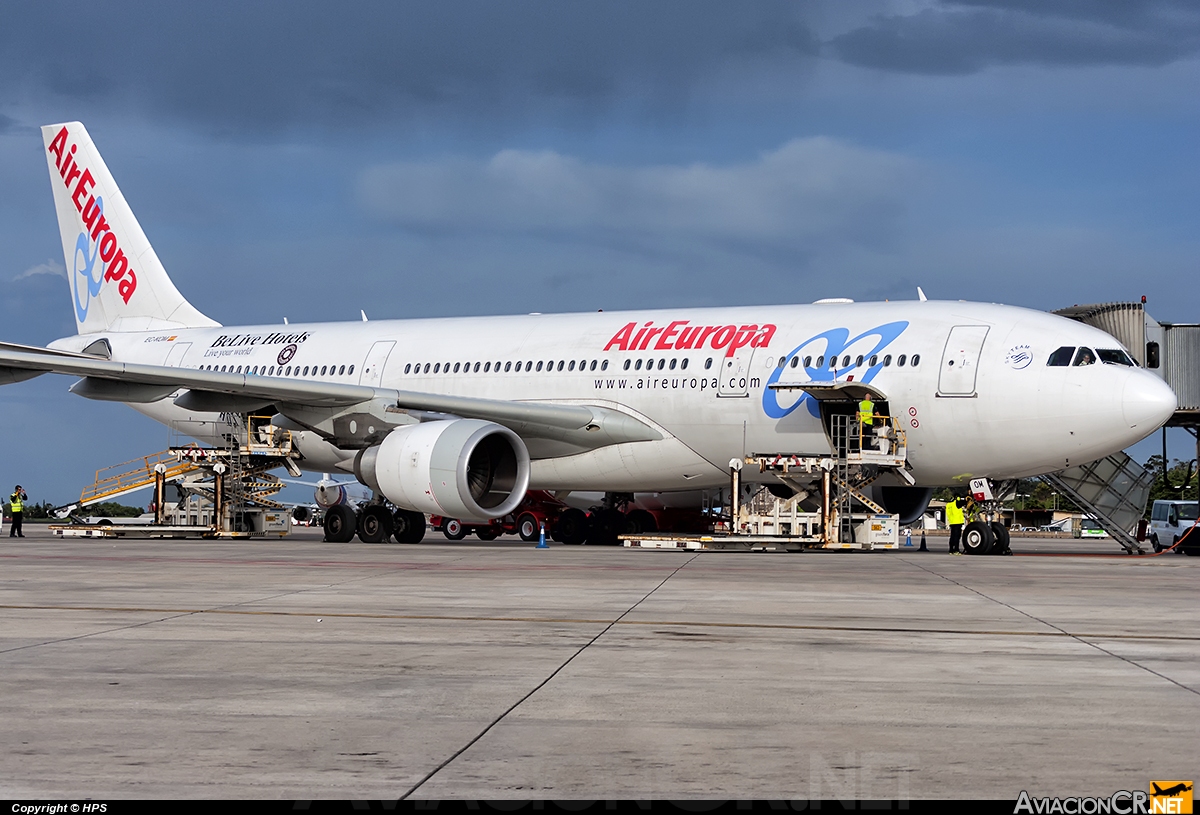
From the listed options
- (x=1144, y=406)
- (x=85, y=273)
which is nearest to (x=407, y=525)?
(x=85, y=273)

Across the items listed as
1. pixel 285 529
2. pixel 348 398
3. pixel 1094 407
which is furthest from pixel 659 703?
pixel 285 529

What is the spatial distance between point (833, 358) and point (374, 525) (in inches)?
348

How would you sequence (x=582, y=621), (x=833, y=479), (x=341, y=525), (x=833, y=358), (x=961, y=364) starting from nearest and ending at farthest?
1. (x=582, y=621)
2. (x=961, y=364)
3. (x=833, y=358)
4. (x=833, y=479)
5. (x=341, y=525)

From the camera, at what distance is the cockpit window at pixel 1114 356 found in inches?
749

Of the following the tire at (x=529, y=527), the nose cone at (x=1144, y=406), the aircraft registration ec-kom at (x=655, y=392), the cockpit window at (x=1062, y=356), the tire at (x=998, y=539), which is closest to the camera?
the nose cone at (x=1144, y=406)

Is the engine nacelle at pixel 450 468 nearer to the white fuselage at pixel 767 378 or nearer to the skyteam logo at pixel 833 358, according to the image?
the white fuselage at pixel 767 378

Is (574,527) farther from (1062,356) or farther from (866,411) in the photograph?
(1062,356)

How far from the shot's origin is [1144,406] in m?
18.5

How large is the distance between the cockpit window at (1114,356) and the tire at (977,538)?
10.9 ft

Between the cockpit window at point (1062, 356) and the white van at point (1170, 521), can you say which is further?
the white van at point (1170, 521)

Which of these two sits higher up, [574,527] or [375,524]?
[375,524]

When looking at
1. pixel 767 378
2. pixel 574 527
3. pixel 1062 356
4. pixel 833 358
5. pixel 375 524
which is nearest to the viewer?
pixel 1062 356

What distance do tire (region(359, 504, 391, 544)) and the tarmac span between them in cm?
1139

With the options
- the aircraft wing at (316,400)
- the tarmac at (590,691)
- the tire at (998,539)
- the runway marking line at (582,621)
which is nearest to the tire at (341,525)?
the aircraft wing at (316,400)
